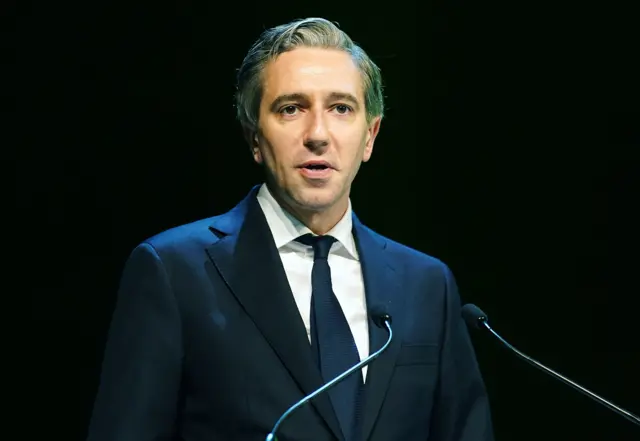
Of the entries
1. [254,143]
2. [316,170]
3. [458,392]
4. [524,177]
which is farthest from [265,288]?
[524,177]

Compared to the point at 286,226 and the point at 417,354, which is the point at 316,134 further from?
A: the point at 417,354

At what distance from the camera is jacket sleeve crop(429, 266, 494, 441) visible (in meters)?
2.18

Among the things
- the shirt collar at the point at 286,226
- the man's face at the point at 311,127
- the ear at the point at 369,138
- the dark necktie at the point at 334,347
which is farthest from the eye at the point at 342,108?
the dark necktie at the point at 334,347

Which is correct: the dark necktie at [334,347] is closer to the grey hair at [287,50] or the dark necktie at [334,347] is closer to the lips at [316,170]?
the lips at [316,170]

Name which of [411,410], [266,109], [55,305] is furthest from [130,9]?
[411,410]

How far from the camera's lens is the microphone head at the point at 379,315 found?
1982 mm

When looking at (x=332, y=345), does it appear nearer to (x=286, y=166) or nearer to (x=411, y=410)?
(x=411, y=410)

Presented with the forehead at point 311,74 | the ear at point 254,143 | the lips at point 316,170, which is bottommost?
the lips at point 316,170

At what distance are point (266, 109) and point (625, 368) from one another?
1.38m

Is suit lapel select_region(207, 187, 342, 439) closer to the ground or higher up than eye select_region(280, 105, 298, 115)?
closer to the ground

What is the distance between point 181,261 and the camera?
6.68 feet

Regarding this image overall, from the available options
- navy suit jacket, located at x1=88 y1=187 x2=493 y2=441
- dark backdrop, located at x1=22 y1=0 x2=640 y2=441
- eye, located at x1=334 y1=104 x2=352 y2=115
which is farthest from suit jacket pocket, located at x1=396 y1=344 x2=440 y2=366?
dark backdrop, located at x1=22 y1=0 x2=640 y2=441

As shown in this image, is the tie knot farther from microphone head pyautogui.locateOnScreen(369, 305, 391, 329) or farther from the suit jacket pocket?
the suit jacket pocket

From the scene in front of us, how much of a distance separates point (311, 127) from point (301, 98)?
76 millimetres
